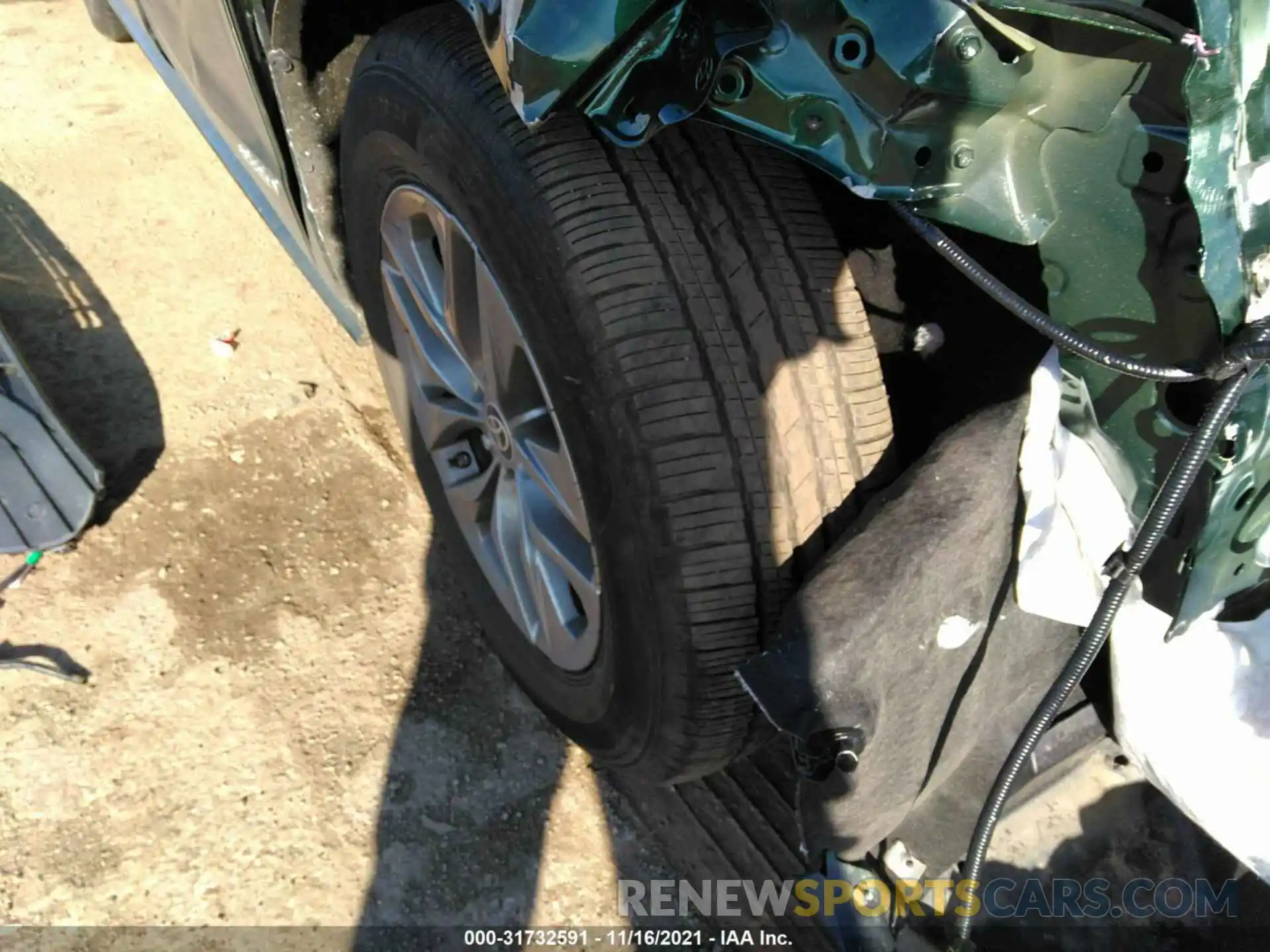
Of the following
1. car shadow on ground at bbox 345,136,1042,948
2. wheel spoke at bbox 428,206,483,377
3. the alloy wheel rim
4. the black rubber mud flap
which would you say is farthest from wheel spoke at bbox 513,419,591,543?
the black rubber mud flap

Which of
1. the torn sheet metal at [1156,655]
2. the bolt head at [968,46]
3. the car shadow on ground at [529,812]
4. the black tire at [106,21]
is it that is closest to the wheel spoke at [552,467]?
the car shadow on ground at [529,812]

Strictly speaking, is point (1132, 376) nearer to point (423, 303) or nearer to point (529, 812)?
point (423, 303)

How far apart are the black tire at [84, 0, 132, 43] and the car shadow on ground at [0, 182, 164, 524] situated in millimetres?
1077

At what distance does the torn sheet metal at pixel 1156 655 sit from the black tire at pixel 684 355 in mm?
264

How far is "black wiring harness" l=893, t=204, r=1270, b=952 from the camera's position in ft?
3.22

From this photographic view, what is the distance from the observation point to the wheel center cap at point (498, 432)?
5.92 ft

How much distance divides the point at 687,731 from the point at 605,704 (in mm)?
226

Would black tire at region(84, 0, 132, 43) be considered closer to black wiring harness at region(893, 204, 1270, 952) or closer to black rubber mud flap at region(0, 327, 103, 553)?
black rubber mud flap at region(0, 327, 103, 553)

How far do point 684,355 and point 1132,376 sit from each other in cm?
55

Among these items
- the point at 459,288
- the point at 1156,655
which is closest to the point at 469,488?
the point at 459,288

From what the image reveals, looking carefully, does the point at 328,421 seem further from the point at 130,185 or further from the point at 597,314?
the point at 597,314

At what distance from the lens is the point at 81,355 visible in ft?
9.23

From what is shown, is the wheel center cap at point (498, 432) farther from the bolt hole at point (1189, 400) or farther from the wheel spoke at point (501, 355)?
the bolt hole at point (1189, 400)

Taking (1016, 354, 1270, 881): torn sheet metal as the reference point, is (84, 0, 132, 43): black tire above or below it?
above
